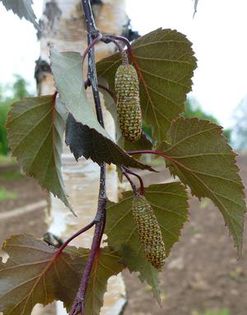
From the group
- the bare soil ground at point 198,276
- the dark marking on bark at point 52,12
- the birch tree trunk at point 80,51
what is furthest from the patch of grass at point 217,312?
the dark marking on bark at point 52,12

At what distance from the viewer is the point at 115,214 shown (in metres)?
0.70

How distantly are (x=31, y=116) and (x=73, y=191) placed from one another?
1.71ft

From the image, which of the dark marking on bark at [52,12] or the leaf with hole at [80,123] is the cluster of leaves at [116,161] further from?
the dark marking on bark at [52,12]

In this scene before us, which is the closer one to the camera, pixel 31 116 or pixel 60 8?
pixel 31 116

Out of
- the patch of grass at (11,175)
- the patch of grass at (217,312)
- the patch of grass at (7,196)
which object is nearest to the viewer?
the patch of grass at (217,312)

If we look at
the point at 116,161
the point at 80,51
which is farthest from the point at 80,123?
the point at 80,51

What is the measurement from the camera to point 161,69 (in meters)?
0.71

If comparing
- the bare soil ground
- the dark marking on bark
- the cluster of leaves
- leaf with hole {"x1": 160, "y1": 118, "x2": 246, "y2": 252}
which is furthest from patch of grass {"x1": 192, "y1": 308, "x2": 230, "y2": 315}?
leaf with hole {"x1": 160, "y1": 118, "x2": 246, "y2": 252}

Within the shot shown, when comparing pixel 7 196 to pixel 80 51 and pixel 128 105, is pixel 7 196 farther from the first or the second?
pixel 128 105

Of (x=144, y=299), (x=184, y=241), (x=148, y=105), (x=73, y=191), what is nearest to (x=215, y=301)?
(x=144, y=299)

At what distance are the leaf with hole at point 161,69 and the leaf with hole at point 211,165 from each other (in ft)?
0.37

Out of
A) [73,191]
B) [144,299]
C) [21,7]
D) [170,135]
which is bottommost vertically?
[144,299]

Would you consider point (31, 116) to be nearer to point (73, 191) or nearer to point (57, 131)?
point (57, 131)

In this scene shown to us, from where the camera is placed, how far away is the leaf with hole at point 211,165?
1.94 feet
